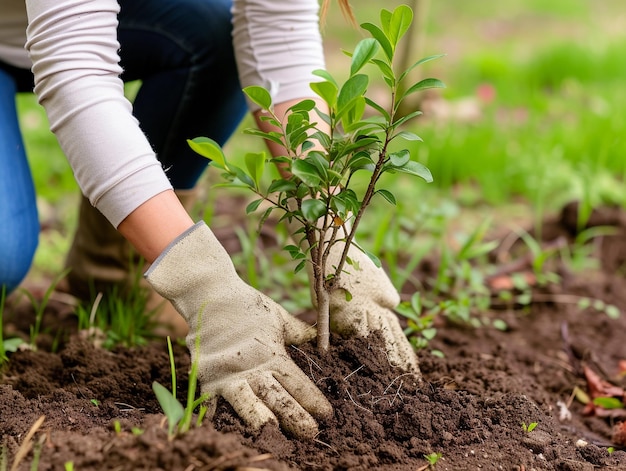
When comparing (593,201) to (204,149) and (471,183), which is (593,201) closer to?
(471,183)

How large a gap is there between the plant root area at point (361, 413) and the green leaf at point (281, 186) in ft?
1.11

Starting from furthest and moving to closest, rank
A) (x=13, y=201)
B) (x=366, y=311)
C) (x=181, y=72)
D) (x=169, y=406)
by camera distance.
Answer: (x=181, y=72)
(x=13, y=201)
(x=366, y=311)
(x=169, y=406)

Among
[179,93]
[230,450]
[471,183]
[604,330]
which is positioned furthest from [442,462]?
→ [471,183]

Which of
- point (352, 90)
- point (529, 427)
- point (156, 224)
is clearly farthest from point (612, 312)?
point (156, 224)

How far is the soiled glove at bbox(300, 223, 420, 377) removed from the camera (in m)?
1.51

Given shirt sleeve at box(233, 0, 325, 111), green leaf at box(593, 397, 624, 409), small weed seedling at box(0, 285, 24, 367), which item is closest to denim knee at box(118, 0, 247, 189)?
shirt sleeve at box(233, 0, 325, 111)

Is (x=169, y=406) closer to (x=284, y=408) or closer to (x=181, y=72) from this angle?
(x=284, y=408)

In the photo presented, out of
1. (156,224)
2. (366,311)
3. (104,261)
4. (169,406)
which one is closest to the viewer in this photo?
(169,406)

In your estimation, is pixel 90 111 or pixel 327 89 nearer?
pixel 327 89

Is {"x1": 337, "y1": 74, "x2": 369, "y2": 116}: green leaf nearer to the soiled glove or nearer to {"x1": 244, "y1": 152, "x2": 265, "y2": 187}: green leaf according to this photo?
{"x1": 244, "y1": 152, "x2": 265, "y2": 187}: green leaf

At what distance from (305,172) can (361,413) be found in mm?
474

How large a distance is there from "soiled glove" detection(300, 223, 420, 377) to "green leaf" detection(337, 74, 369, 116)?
0.39m

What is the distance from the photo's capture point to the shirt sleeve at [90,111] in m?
1.30

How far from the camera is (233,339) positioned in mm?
1339
